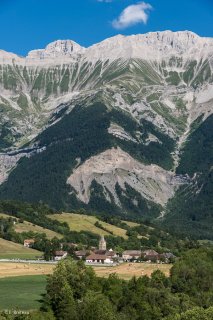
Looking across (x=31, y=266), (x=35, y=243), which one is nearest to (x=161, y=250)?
(x=35, y=243)

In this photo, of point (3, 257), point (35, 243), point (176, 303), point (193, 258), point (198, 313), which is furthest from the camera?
point (35, 243)

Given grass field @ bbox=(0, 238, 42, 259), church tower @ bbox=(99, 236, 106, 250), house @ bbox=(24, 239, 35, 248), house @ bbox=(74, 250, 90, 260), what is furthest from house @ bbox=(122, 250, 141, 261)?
house @ bbox=(24, 239, 35, 248)

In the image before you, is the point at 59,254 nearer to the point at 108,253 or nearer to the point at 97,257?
the point at 97,257

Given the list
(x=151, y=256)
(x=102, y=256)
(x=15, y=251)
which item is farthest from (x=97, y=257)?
(x=15, y=251)

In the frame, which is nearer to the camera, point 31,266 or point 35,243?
point 31,266

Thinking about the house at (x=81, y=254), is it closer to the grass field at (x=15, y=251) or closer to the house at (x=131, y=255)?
the grass field at (x=15, y=251)

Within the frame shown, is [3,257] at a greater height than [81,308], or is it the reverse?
[3,257]

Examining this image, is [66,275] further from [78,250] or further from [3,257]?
[78,250]
